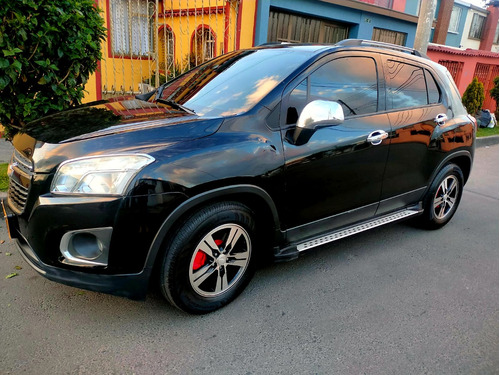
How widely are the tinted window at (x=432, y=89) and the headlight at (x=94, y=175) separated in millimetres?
3090

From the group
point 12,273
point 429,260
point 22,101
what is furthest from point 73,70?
point 429,260

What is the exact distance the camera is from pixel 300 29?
1068 cm

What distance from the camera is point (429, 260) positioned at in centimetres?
374

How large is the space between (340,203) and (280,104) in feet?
3.23

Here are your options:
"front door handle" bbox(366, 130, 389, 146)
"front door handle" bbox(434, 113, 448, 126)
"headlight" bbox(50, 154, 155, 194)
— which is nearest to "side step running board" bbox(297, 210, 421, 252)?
"front door handle" bbox(366, 130, 389, 146)

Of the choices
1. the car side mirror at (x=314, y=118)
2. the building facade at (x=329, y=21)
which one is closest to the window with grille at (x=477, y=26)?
the building facade at (x=329, y=21)

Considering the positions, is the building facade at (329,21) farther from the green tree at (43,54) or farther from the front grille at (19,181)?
the front grille at (19,181)

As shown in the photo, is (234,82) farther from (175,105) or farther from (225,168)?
(225,168)

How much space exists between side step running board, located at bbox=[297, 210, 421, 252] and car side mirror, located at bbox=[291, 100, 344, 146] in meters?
0.79

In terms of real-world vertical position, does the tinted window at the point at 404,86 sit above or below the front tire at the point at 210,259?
above

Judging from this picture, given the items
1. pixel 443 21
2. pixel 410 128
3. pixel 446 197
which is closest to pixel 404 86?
pixel 410 128

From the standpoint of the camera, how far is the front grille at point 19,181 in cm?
228

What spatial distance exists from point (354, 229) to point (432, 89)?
5.77 ft

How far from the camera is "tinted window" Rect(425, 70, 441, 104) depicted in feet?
12.7
